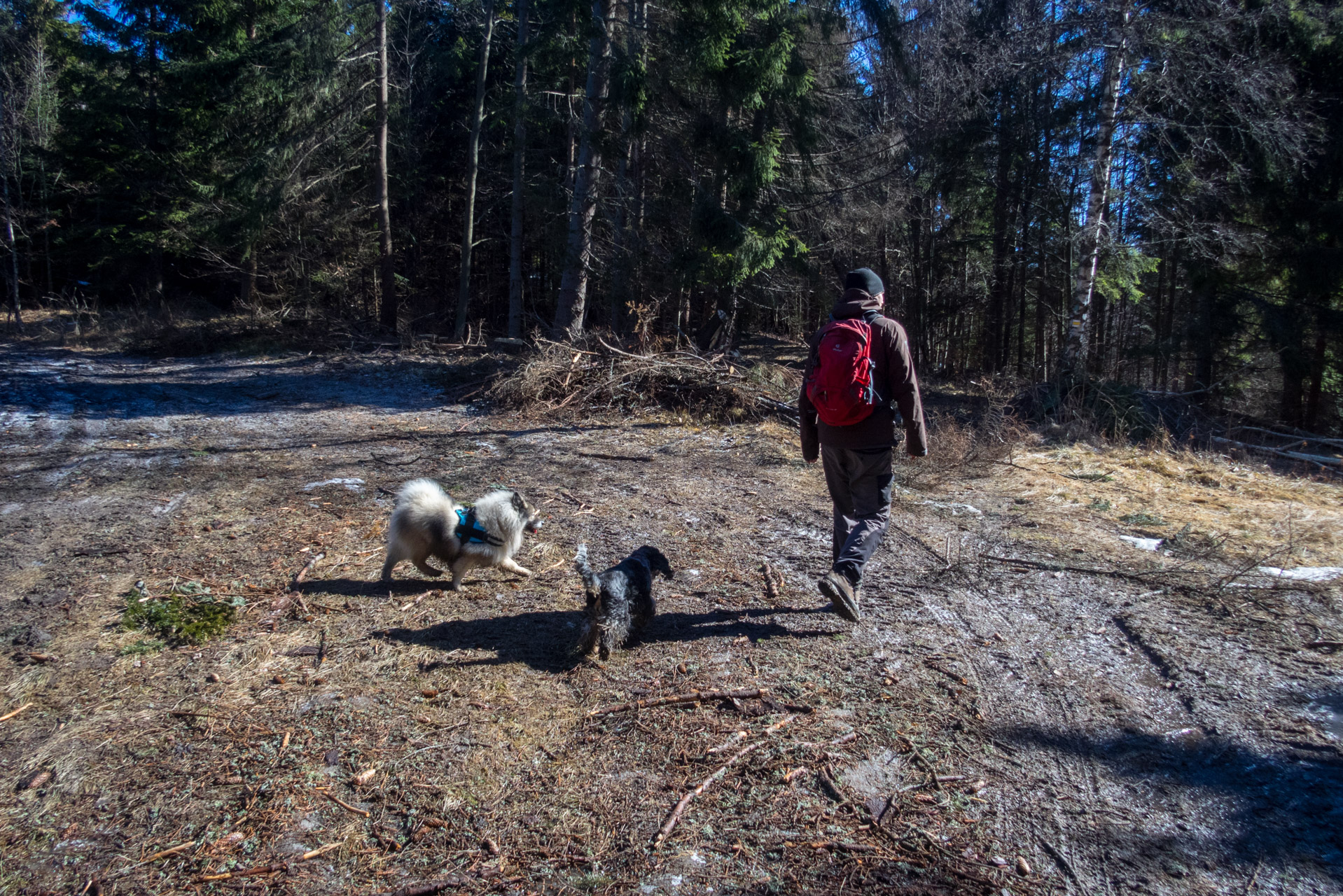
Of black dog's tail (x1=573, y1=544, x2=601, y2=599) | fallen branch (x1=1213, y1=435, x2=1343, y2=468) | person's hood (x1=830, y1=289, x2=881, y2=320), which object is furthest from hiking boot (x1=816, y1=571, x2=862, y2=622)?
fallen branch (x1=1213, y1=435, x2=1343, y2=468)

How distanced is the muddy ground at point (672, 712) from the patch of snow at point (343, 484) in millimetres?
206

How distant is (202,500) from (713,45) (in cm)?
1032

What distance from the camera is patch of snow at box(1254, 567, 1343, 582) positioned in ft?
16.9

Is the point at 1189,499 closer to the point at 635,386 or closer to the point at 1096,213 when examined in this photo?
the point at 635,386

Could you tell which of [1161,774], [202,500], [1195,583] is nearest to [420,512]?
[202,500]

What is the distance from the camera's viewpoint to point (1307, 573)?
5.29 metres

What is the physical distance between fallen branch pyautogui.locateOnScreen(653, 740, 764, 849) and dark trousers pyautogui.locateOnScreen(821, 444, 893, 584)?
1.42 m

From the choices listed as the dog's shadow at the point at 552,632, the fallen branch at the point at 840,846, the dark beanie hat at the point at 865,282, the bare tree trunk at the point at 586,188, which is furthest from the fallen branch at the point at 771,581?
the bare tree trunk at the point at 586,188

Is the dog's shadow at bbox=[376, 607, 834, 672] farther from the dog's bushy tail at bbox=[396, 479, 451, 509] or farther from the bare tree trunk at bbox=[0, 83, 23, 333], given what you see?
the bare tree trunk at bbox=[0, 83, 23, 333]

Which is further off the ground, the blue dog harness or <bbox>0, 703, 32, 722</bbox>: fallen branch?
the blue dog harness

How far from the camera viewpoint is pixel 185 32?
20.6 m

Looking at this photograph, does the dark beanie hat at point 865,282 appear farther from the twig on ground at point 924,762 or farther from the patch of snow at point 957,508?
the patch of snow at point 957,508

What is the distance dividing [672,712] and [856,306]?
253cm

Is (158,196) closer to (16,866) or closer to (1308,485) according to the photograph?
(16,866)
